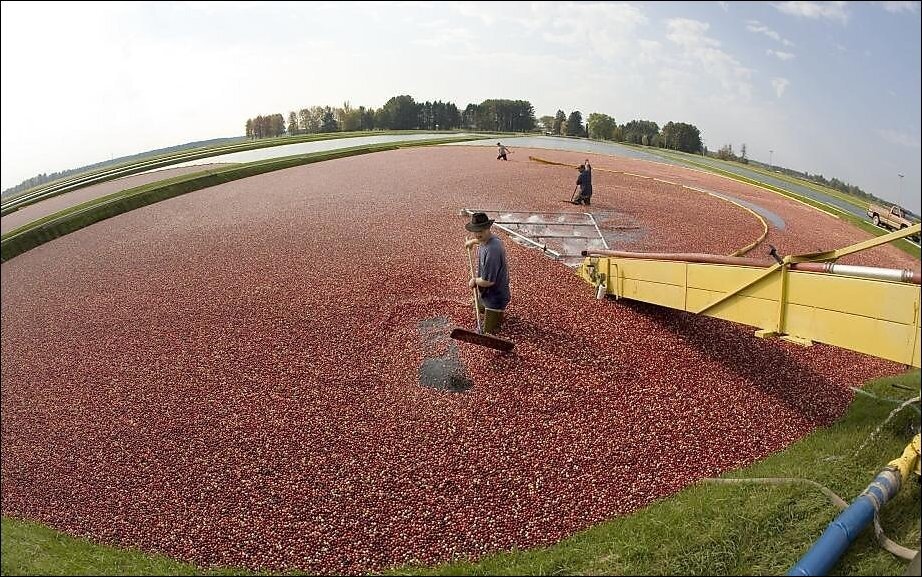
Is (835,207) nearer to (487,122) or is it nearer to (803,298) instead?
(803,298)

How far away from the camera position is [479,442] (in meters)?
6.21

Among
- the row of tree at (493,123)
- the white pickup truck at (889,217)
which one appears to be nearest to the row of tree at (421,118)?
the row of tree at (493,123)

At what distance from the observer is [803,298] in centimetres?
545

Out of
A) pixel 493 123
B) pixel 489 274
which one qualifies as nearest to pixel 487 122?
pixel 493 123

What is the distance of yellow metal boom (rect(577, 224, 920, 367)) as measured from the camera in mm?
4504

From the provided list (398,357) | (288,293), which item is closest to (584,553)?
(398,357)

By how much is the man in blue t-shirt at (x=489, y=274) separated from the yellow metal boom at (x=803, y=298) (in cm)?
234

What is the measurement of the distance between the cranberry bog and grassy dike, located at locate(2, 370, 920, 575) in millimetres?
195

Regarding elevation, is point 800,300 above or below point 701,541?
above

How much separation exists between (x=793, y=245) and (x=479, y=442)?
533 centimetres

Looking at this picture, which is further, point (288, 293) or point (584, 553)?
point (288, 293)

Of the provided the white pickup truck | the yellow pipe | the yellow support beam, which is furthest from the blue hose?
the white pickup truck

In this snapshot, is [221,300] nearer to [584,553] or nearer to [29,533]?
[29,533]

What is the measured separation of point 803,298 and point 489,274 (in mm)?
3601
